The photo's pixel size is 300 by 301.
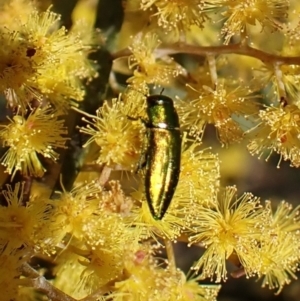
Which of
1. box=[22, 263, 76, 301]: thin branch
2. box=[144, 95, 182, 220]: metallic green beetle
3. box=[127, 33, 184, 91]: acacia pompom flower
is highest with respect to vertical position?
box=[127, 33, 184, 91]: acacia pompom flower

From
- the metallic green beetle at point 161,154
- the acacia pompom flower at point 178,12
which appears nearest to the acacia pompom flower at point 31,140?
the metallic green beetle at point 161,154

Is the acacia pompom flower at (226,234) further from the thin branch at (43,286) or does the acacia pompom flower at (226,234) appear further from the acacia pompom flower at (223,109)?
the thin branch at (43,286)

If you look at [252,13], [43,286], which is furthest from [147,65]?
[43,286]

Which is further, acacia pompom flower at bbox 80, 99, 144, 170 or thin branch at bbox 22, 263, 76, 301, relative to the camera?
acacia pompom flower at bbox 80, 99, 144, 170

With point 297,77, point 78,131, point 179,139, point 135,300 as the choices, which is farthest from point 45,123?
point 297,77

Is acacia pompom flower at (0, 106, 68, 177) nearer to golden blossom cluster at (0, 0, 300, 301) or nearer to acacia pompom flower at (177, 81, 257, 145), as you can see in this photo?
golden blossom cluster at (0, 0, 300, 301)

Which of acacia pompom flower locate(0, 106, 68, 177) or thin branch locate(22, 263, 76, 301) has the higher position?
acacia pompom flower locate(0, 106, 68, 177)

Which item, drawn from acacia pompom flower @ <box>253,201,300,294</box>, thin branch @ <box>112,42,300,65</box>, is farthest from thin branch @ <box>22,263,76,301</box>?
thin branch @ <box>112,42,300,65</box>
